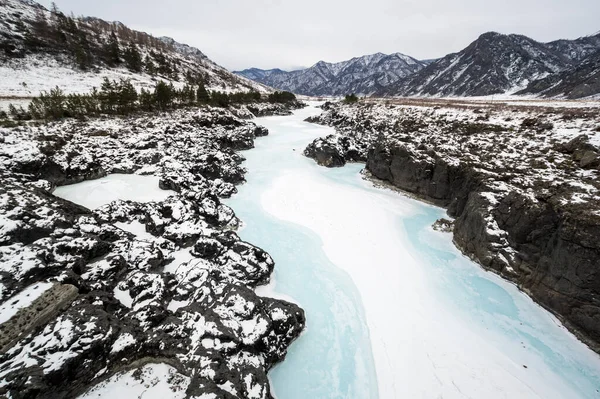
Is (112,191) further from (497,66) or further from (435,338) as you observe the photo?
(497,66)

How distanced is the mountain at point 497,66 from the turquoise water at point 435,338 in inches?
5692

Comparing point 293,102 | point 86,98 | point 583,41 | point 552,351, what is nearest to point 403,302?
point 552,351

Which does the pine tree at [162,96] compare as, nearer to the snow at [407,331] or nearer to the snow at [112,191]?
the snow at [112,191]

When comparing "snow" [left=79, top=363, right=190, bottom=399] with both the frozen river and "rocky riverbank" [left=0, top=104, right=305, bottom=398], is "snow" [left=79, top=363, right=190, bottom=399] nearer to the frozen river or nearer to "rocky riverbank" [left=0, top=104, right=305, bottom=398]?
"rocky riverbank" [left=0, top=104, right=305, bottom=398]

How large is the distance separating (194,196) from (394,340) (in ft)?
Answer: 46.1

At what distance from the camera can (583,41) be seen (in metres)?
186

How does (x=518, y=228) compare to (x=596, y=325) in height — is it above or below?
above

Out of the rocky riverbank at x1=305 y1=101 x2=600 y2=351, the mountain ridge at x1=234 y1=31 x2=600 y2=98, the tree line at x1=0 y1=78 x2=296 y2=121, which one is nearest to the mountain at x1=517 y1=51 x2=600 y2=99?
the mountain ridge at x1=234 y1=31 x2=600 y2=98

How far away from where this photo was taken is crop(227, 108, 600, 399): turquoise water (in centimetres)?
808

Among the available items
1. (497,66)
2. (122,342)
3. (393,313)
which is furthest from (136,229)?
(497,66)

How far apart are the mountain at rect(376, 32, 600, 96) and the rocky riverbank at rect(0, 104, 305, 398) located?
15251 cm

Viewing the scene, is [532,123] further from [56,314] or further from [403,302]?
[56,314]

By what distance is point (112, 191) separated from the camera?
15.9m

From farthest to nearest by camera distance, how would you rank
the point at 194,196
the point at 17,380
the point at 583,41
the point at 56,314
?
the point at 583,41 → the point at 194,196 → the point at 56,314 → the point at 17,380
